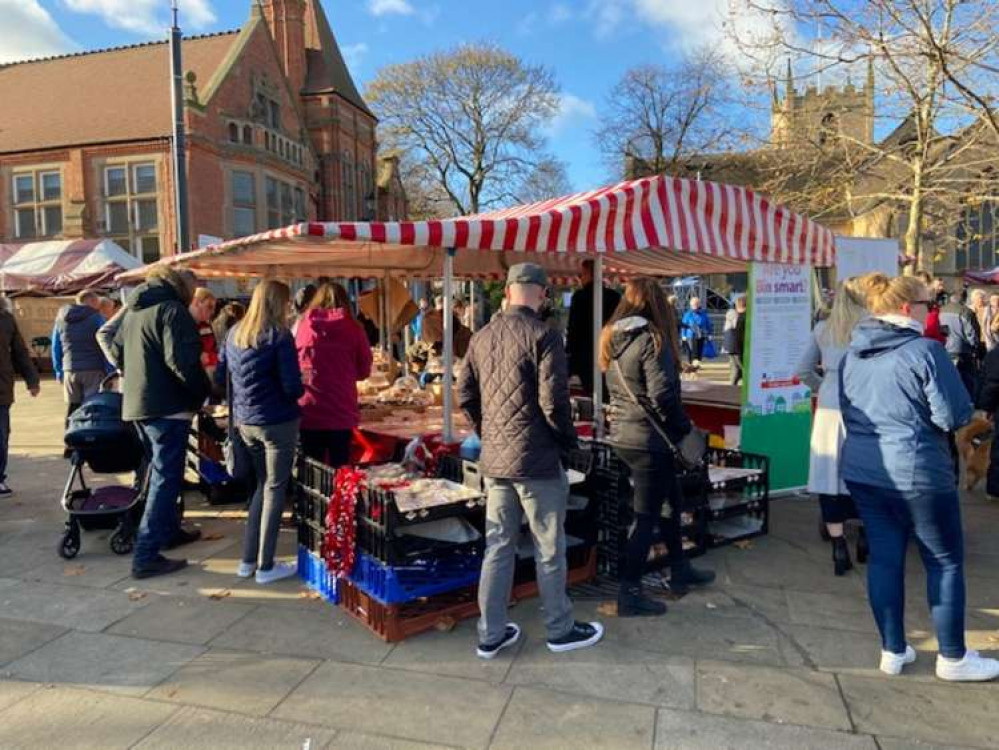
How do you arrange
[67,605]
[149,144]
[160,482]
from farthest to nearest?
[149,144] → [160,482] → [67,605]

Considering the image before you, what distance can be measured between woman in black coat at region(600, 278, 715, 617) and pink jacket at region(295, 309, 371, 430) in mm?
1749

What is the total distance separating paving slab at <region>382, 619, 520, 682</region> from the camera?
128 inches

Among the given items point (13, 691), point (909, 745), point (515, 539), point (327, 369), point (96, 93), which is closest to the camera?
point (909, 745)

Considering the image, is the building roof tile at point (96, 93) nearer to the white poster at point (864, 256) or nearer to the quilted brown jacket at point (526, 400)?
the white poster at point (864, 256)

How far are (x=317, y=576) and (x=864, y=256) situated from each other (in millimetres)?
5332

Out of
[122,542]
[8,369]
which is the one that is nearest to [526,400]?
[122,542]

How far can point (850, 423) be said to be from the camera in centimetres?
315

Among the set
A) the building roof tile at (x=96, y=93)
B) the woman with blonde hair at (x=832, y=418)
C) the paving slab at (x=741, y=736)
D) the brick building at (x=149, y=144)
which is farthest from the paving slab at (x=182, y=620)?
the building roof tile at (x=96, y=93)

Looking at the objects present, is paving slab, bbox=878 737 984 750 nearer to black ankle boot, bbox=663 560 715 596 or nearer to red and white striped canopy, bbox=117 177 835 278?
black ankle boot, bbox=663 560 715 596

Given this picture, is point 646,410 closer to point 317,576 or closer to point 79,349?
point 317,576

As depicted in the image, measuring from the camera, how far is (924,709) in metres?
2.92

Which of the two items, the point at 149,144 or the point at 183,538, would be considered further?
the point at 149,144

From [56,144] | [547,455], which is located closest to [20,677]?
[547,455]

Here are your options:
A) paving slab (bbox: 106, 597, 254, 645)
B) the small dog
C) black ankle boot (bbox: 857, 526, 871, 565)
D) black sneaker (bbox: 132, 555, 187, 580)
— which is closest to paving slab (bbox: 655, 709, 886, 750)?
black ankle boot (bbox: 857, 526, 871, 565)
